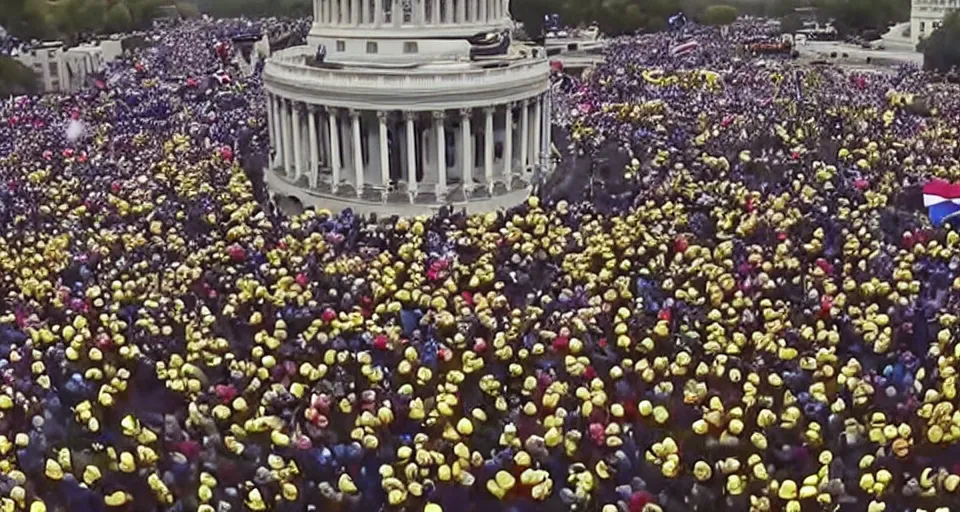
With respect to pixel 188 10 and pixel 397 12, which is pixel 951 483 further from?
pixel 188 10

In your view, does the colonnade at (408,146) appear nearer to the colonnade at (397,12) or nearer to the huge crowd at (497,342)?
the huge crowd at (497,342)

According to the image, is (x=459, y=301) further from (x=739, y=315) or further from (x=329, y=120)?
(x=329, y=120)

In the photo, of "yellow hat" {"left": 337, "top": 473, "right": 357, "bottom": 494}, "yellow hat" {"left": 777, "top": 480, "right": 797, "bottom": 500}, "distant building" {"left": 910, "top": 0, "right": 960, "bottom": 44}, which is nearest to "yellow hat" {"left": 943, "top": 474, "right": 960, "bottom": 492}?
"yellow hat" {"left": 777, "top": 480, "right": 797, "bottom": 500}

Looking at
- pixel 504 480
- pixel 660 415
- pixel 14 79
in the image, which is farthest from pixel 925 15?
pixel 504 480

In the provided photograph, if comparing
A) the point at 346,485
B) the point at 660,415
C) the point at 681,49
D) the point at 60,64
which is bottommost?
the point at 346,485

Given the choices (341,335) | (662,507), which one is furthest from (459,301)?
(662,507)

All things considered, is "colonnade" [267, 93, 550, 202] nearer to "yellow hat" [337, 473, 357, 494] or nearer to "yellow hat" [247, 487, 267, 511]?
"yellow hat" [337, 473, 357, 494]

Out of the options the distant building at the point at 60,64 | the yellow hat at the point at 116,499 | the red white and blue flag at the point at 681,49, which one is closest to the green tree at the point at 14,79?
the distant building at the point at 60,64
